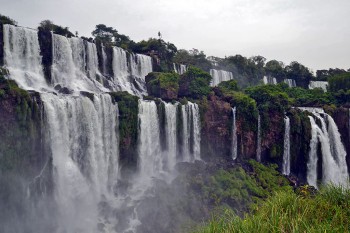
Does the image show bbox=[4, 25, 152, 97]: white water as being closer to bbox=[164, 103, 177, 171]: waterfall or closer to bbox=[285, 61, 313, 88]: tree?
bbox=[164, 103, 177, 171]: waterfall

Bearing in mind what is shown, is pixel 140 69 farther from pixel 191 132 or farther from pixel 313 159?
pixel 313 159

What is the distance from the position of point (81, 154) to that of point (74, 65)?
994 centimetres

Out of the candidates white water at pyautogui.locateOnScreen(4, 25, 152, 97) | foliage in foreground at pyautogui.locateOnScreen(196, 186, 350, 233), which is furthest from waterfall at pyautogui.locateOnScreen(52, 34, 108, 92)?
foliage in foreground at pyautogui.locateOnScreen(196, 186, 350, 233)

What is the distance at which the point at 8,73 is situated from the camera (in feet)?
74.2

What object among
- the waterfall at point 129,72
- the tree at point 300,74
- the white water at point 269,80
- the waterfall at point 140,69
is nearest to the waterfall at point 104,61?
the waterfall at point 129,72

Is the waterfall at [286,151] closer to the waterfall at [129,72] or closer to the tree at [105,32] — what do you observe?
the waterfall at [129,72]

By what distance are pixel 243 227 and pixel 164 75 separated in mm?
24944

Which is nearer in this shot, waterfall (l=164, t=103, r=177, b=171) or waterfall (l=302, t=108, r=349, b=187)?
waterfall (l=164, t=103, r=177, b=171)

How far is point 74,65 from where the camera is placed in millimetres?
28156

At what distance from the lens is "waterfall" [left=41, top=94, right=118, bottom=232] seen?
19.5 metres

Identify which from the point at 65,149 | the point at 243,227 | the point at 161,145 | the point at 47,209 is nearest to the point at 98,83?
the point at 161,145

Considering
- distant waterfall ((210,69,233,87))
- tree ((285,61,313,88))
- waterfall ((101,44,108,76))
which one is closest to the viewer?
waterfall ((101,44,108,76))

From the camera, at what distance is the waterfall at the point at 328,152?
29594mm

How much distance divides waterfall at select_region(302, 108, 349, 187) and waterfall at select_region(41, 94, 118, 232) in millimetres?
17486
